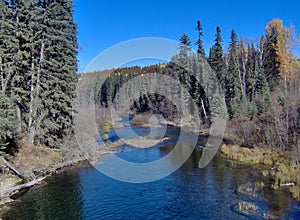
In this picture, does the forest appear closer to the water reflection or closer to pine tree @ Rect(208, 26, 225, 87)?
the water reflection

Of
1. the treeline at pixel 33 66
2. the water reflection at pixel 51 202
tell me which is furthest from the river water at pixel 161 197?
the treeline at pixel 33 66

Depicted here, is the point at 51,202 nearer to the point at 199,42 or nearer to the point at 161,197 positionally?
the point at 161,197

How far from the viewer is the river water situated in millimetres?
14406

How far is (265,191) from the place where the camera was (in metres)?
16.9

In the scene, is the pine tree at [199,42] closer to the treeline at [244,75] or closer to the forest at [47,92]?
the treeline at [244,75]

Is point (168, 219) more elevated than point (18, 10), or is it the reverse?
point (18, 10)

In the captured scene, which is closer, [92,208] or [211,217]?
[211,217]

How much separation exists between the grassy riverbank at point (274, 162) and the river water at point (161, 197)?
80cm

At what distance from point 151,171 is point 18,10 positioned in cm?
1849

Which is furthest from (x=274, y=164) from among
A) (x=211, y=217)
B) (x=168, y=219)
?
(x=168, y=219)

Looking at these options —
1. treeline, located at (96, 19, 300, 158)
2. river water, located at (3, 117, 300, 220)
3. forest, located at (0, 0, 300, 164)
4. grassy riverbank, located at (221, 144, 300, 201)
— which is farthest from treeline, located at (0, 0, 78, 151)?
treeline, located at (96, 19, 300, 158)

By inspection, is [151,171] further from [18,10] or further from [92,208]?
[18,10]

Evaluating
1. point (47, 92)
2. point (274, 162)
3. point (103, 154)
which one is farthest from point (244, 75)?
point (47, 92)

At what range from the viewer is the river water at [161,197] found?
14.4 m
